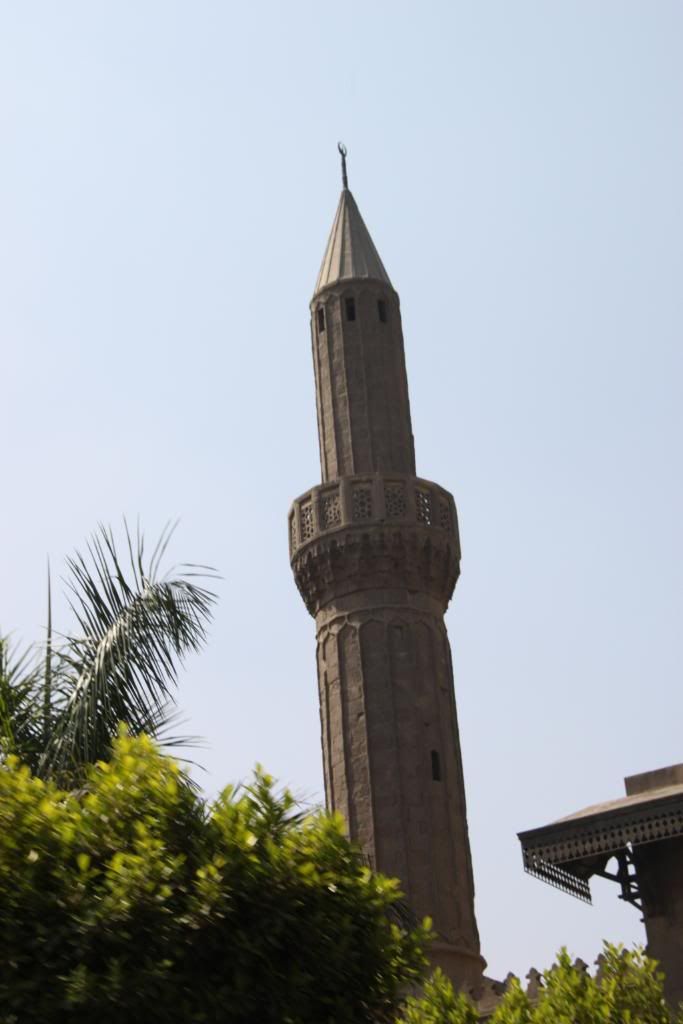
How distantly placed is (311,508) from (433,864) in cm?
713

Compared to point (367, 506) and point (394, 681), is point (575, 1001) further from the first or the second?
point (367, 506)

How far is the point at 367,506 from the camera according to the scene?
30.6 meters

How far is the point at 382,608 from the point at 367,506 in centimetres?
191

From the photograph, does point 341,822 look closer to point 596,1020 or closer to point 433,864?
point 596,1020

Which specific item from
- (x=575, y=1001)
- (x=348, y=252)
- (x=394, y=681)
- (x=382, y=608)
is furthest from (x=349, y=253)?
(x=575, y=1001)

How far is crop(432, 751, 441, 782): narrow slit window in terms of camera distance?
28950 millimetres

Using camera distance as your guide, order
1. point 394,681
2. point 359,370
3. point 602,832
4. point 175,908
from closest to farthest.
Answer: point 175,908 < point 602,832 < point 394,681 < point 359,370

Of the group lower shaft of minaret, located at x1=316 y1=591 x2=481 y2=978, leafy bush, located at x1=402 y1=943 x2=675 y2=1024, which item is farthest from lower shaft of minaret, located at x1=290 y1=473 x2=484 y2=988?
leafy bush, located at x1=402 y1=943 x2=675 y2=1024

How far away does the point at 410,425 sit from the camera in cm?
3238

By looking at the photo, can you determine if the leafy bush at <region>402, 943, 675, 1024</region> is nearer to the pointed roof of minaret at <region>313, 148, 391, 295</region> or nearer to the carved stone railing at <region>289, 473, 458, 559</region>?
the carved stone railing at <region>289, 473, 458, 559</region>

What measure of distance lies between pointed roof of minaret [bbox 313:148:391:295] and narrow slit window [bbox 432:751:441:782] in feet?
31.8

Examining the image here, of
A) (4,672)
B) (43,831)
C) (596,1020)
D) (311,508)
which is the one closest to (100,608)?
(4,672)

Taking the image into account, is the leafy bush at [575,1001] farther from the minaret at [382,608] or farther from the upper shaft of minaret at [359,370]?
the upper shaft of minaret at [359,370]

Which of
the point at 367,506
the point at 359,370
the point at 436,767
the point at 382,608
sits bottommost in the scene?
the point at 436,767
